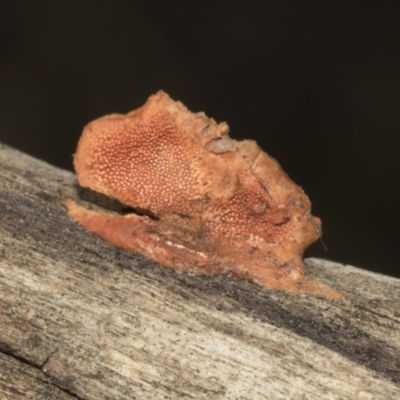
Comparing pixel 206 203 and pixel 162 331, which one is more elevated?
pixel 206 203

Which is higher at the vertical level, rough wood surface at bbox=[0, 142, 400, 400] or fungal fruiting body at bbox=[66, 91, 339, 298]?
fungal fruiting body at bbox=[66, 91, 339, 298]

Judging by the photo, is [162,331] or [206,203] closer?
[162,331]

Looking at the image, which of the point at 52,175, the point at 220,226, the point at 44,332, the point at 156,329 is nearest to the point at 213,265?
the point at 220,226

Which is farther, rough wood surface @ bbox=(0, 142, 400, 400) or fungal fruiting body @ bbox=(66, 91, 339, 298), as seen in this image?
fungal fruiting body @ bbox=(66, 91, 339, 298)
